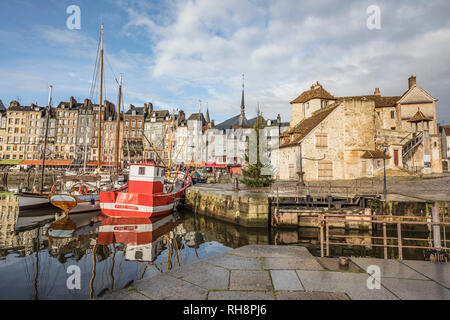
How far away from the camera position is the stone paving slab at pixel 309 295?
3632 mm

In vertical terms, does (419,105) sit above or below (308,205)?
above

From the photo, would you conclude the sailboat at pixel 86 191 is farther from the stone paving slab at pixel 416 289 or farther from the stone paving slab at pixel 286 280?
the stone paving slab at pixel 416 289

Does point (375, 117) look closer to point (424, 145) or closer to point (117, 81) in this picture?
point (424, 145)

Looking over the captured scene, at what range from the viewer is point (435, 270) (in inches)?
188

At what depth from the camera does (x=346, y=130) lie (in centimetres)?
2478

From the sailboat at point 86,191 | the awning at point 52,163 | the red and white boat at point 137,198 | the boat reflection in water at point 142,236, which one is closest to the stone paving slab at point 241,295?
the boat reflection in water at point 142,236

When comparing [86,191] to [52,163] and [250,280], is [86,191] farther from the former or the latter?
[52,163]

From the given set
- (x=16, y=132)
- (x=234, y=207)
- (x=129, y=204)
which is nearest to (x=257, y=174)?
(x=234, y=207)

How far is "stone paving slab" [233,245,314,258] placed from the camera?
574cm

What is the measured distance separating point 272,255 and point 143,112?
209ft

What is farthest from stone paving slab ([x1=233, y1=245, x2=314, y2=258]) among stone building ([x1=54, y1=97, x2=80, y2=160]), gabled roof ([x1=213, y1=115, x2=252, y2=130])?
stone building ([x1=54, y1=97, x2=80, y2=160])

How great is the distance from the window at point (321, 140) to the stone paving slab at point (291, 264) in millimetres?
21052
